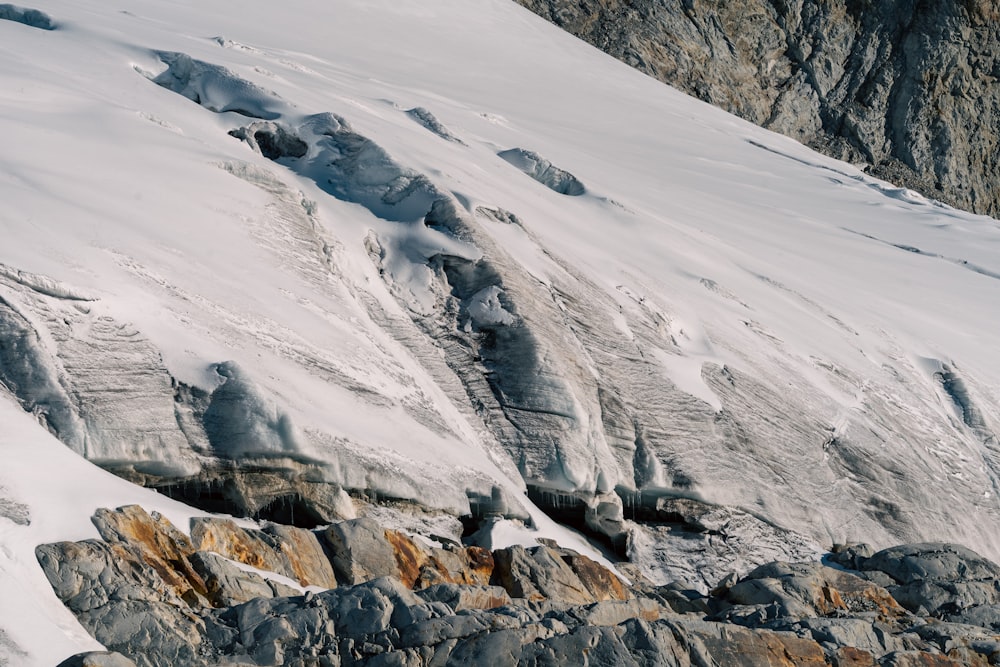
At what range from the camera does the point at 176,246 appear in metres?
10.6

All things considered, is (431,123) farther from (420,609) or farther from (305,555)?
(420,609)

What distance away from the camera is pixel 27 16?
58.0 feet

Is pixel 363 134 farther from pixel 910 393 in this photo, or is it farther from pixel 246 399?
pixel 910 393

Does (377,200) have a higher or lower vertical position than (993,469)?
higher

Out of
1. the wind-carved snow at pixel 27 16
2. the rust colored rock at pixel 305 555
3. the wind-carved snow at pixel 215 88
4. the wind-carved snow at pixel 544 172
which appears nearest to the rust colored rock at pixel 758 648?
the rust colored rock at pixel 305 555

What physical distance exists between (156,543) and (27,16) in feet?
41.6

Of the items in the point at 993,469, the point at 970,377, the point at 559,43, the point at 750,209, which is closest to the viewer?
the point at 993,469

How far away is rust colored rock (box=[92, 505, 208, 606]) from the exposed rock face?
35.8 m

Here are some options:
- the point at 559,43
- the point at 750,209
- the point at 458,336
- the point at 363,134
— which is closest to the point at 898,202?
the point at 750,209

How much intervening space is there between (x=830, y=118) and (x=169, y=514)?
127 ft

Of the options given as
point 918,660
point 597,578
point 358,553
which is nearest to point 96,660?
point 358,553

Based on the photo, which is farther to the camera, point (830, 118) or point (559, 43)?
point (830, 118)

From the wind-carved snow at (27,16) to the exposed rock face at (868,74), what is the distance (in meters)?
25.9

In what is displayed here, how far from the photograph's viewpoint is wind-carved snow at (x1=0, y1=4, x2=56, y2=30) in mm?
17562
